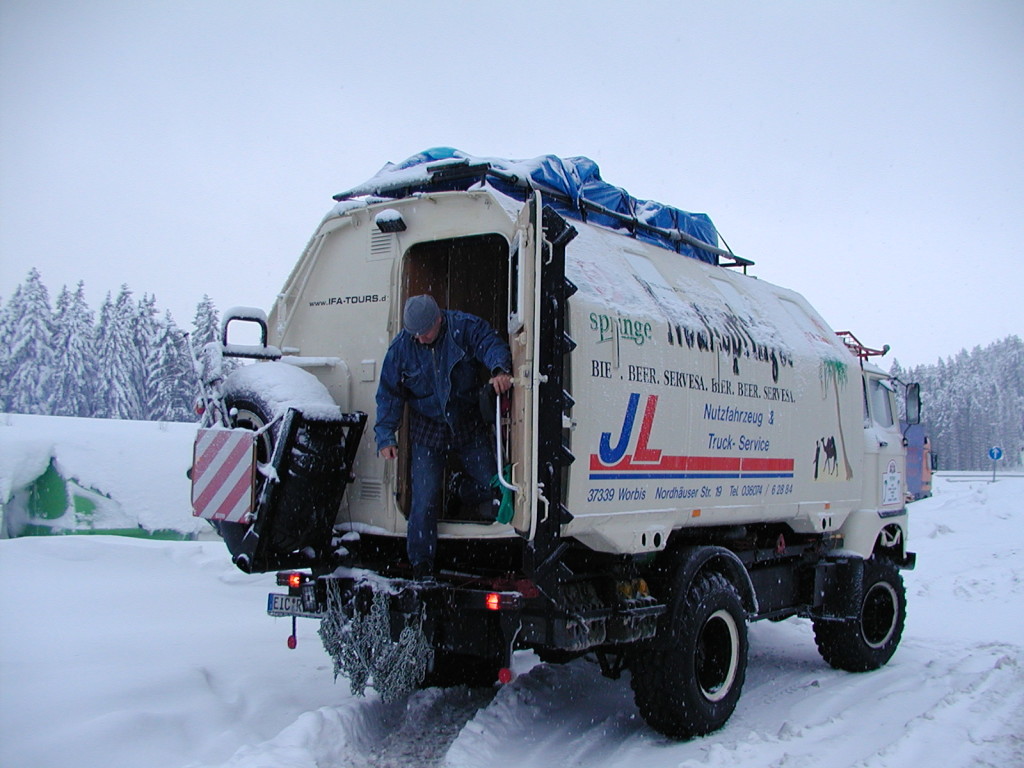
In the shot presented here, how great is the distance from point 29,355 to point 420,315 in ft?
176

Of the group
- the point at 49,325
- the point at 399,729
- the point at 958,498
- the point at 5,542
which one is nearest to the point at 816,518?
the point at 399,729

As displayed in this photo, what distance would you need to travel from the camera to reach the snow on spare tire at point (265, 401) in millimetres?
4738

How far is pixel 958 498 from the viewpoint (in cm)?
2597

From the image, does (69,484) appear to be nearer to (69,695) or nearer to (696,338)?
(69,695)

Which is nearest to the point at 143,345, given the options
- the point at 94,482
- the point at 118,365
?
the point at 118,365

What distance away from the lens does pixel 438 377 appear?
188 inches

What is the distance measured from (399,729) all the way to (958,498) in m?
25.2

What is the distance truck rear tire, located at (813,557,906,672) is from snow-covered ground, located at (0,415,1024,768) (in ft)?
0.50

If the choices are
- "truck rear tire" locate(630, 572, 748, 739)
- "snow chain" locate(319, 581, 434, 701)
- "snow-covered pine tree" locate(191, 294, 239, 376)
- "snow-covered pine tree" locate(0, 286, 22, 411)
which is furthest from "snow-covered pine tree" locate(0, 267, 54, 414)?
"truck rear tire" locate(630, 572, 748, 739)

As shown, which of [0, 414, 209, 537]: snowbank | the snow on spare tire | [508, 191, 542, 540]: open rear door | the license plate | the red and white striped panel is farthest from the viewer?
[0, 414, 209, 537]: snowbank

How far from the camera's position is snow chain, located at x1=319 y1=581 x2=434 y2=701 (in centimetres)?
462

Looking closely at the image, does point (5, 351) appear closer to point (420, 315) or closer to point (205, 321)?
point (205, 321)

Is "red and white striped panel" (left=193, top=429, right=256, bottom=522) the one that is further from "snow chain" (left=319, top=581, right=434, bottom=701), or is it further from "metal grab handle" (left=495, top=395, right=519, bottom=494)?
"metal grab handle" (left=495, top=395, right=519, bottom=494)

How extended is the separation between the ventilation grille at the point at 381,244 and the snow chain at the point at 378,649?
82.6 inches
